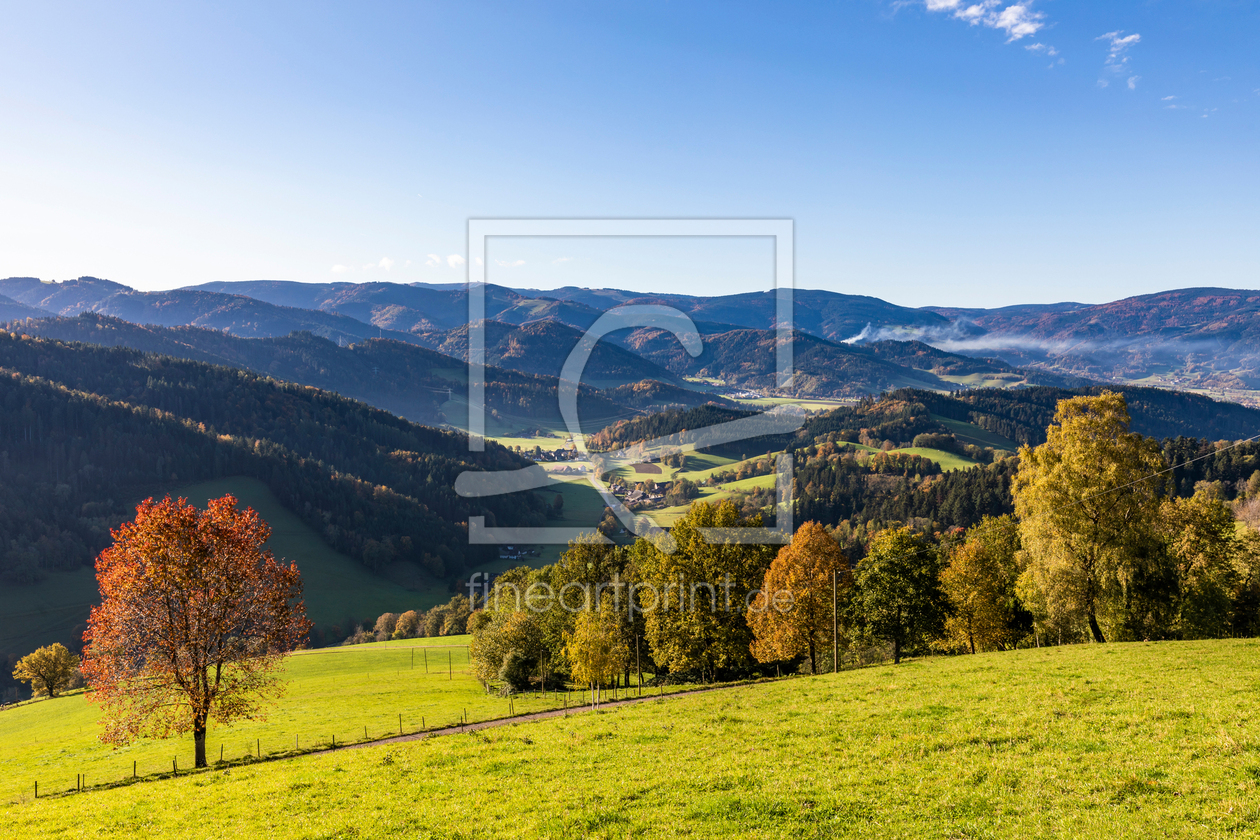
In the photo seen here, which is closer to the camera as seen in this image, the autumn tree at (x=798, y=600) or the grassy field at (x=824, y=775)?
the grassy field at (x=824, y=775)

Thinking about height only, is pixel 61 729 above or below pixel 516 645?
below

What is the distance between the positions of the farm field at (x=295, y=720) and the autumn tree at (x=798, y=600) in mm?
14838

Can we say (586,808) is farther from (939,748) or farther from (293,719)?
(293,719)

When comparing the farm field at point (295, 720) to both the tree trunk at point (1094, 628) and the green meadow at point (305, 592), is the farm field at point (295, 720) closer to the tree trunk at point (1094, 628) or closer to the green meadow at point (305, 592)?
the tree trunk at point (1094, 628)

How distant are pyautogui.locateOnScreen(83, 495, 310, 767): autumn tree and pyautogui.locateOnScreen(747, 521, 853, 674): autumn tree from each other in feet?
95.7

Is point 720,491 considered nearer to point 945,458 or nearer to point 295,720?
point 945,458

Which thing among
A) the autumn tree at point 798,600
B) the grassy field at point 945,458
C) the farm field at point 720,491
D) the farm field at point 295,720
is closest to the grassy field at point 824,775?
the farm field at point 295,720

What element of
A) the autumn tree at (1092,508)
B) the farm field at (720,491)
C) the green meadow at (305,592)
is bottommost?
the green meadow at (305,592)

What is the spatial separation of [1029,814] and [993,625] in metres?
40.0

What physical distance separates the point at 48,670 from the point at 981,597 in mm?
101715

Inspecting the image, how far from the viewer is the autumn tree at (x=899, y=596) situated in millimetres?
42562

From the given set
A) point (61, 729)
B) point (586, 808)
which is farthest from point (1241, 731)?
point (61, 729)

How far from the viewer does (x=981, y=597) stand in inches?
1825

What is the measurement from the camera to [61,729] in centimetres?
5000
